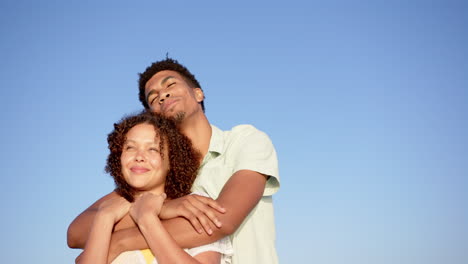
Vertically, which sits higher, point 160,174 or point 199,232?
point 160,174

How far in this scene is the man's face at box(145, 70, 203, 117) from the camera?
5320 mm

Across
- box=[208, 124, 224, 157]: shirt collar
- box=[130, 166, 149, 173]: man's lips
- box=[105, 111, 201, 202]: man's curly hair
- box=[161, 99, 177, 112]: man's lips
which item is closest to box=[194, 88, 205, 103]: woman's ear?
box=[161, 99, 177, 112]: man's lips

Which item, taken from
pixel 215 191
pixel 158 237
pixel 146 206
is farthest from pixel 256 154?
pixel 158 237

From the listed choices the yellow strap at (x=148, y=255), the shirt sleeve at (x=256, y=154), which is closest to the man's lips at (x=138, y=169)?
the yellow strap at (x=148, y=255)

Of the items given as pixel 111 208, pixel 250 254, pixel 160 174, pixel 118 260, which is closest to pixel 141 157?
pixel 160 174

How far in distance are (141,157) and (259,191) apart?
1.07 metres

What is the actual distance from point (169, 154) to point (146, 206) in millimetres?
720

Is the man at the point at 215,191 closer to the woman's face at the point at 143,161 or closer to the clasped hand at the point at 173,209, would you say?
the clasped hand at the point at 173,209

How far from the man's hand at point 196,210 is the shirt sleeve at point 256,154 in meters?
0.64

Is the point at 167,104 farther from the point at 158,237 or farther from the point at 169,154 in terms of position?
the point at 158,237

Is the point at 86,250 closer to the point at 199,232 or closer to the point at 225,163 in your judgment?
the point at 199,232

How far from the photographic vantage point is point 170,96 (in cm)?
552

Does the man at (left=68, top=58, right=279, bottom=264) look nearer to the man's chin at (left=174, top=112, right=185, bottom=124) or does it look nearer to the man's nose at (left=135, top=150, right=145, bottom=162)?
the man's chin at (left=174, top=112, right=185, bottom=124)

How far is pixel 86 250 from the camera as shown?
12.5ft
